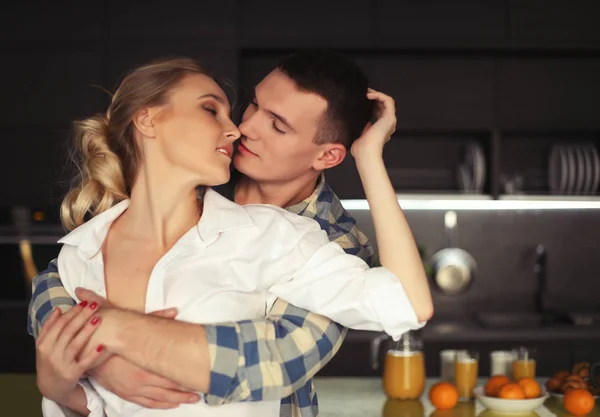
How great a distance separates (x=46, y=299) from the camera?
1.49m

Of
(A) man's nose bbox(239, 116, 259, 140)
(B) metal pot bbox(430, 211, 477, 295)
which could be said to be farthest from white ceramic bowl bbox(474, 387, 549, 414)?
(B) metal pot bbox(430, 211, 477, 295)

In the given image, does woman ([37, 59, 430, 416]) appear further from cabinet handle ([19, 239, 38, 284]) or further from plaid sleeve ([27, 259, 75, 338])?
cabinet handle ([19, 239, 38, 284])

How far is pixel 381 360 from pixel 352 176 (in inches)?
38.9

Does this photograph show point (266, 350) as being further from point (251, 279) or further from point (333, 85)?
point (333, 85)

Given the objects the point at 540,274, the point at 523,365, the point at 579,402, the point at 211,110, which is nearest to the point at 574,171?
the point at 540,274

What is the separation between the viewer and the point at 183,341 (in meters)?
1.29

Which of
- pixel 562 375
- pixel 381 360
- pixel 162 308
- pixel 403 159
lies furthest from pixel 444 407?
pixel 403 159

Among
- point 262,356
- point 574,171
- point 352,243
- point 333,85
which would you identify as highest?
point 333,85

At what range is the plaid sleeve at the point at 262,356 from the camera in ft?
4.27

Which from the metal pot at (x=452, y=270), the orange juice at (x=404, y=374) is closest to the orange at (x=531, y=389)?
the orange juice at (x=404, y=374)

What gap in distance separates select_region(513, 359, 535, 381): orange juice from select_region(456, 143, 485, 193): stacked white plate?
184 cm

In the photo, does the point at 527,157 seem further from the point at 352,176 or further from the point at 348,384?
the point at 348,384

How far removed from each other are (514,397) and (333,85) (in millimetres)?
1111

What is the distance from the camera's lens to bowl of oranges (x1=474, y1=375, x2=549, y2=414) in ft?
7.38
